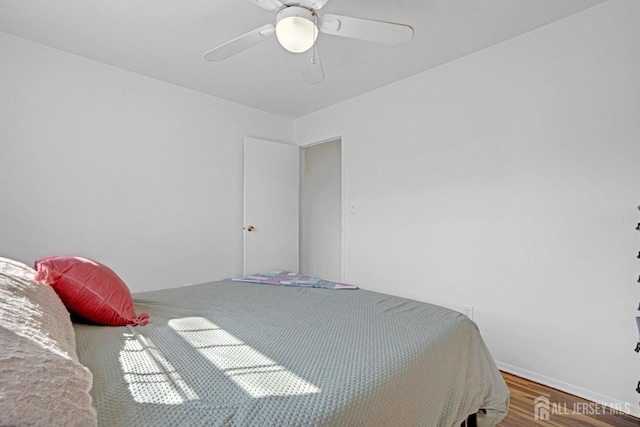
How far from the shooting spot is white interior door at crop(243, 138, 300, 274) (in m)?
3.73

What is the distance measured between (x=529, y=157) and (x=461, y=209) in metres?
0.62

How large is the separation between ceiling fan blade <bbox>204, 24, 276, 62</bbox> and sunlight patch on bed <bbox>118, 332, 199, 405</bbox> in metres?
1.61

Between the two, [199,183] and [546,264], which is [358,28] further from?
[199,183]

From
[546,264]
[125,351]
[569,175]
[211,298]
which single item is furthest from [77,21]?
[546,264]

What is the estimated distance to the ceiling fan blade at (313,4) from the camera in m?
1.52

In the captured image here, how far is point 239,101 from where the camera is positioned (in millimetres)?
3664

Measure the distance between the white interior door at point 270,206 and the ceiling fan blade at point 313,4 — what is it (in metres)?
2.30

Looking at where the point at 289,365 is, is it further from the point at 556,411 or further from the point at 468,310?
the point at 468,310

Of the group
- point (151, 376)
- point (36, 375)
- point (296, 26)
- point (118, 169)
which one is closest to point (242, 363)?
point (151, 376)

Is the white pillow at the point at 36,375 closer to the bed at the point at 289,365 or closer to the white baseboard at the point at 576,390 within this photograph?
the bed at the point at 289,365

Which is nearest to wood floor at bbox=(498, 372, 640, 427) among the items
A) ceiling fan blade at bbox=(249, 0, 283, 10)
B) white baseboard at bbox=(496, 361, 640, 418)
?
white baseboard at bbox=(496, 361, 640, 418)

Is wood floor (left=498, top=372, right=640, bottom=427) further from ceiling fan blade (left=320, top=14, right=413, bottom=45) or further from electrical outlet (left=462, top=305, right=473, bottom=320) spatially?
ceiling fan blade (left=320, top=14, right=413, bottom=45)

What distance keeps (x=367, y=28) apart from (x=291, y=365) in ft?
5.31

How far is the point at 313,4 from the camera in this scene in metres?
1.55
